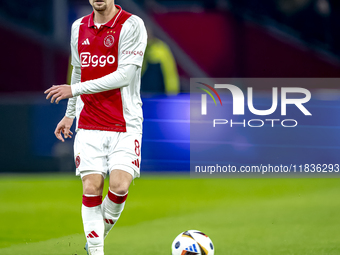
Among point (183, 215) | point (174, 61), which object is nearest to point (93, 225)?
point (183, 215)

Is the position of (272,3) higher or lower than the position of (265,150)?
higher

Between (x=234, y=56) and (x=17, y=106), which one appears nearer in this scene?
(x=17, y=106)

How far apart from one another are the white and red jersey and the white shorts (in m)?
0.05

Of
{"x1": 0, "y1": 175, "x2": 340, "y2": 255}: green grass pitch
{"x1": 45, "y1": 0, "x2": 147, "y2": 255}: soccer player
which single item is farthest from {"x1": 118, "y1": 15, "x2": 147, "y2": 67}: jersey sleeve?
{"x1": 0, "y1": 175, "x2": 340, "y2": 255}: green grass pitch

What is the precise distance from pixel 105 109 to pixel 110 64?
286 mm

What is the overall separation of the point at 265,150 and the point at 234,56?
1498 millimetres

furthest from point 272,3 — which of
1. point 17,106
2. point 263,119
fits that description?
point 17,106

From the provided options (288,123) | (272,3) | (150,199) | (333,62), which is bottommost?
(150,199)

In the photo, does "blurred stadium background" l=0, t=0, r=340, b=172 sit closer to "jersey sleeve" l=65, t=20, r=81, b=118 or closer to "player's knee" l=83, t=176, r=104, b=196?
"jersey sleeve" l=65, t=20, r=81, b=118

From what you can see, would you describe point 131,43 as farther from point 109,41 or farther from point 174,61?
point 174,61

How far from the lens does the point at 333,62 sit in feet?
26.8

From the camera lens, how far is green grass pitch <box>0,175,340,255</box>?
13.9 feet

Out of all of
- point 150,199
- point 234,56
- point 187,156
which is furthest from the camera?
point 234,56

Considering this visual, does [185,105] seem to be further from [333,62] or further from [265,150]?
[333,62]
